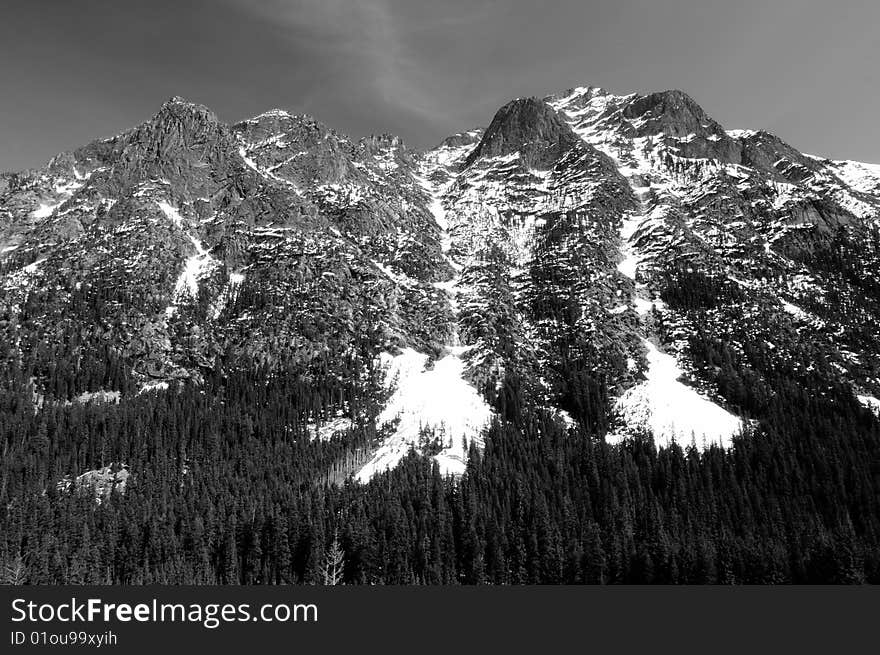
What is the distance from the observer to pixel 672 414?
171250 millimetres

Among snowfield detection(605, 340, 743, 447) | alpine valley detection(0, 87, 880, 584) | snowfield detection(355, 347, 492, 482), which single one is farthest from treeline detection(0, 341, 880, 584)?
snowfield detection(605, 340, 743, 447)

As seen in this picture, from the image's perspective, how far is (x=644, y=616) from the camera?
44406 mm

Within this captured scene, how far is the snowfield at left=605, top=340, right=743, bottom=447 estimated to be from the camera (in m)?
160

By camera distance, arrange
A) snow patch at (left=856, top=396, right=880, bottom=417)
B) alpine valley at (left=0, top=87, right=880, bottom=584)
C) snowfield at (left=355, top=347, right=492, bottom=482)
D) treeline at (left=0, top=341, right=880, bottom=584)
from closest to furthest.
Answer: treeline at (left=0, top=341, right=880, bottom=584)
alpine valley at (left=0, top=87, right=880, bottom=584)
snowfield at (left=355, top=347, right=492, bottom=482)
snow patch at (left=856, top=396, right=880, bottom=417)

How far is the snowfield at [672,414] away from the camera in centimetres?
16025

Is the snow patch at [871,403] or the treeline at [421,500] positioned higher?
the snow patch at [871,403]

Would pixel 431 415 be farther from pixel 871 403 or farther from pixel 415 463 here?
pixel 871 403

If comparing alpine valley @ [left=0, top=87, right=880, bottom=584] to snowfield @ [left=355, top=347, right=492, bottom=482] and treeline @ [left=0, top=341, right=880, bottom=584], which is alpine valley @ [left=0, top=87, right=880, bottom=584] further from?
snowfield @ [left=355, top=347, right=492, bottom=482]

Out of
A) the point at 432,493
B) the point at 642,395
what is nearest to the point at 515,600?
the point at 432,493

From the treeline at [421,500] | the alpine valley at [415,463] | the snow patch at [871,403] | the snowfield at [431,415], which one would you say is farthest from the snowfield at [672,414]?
the snowfield at [431,415]

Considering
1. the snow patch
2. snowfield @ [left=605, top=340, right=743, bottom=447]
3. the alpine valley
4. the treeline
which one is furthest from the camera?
the snow patch

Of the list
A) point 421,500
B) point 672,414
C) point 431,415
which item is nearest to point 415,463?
point 421,500

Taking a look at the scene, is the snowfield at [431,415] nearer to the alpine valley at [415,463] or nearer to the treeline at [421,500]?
the alpine valley at [415,463]

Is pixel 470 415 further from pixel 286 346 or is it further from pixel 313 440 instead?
pixel 286 346
